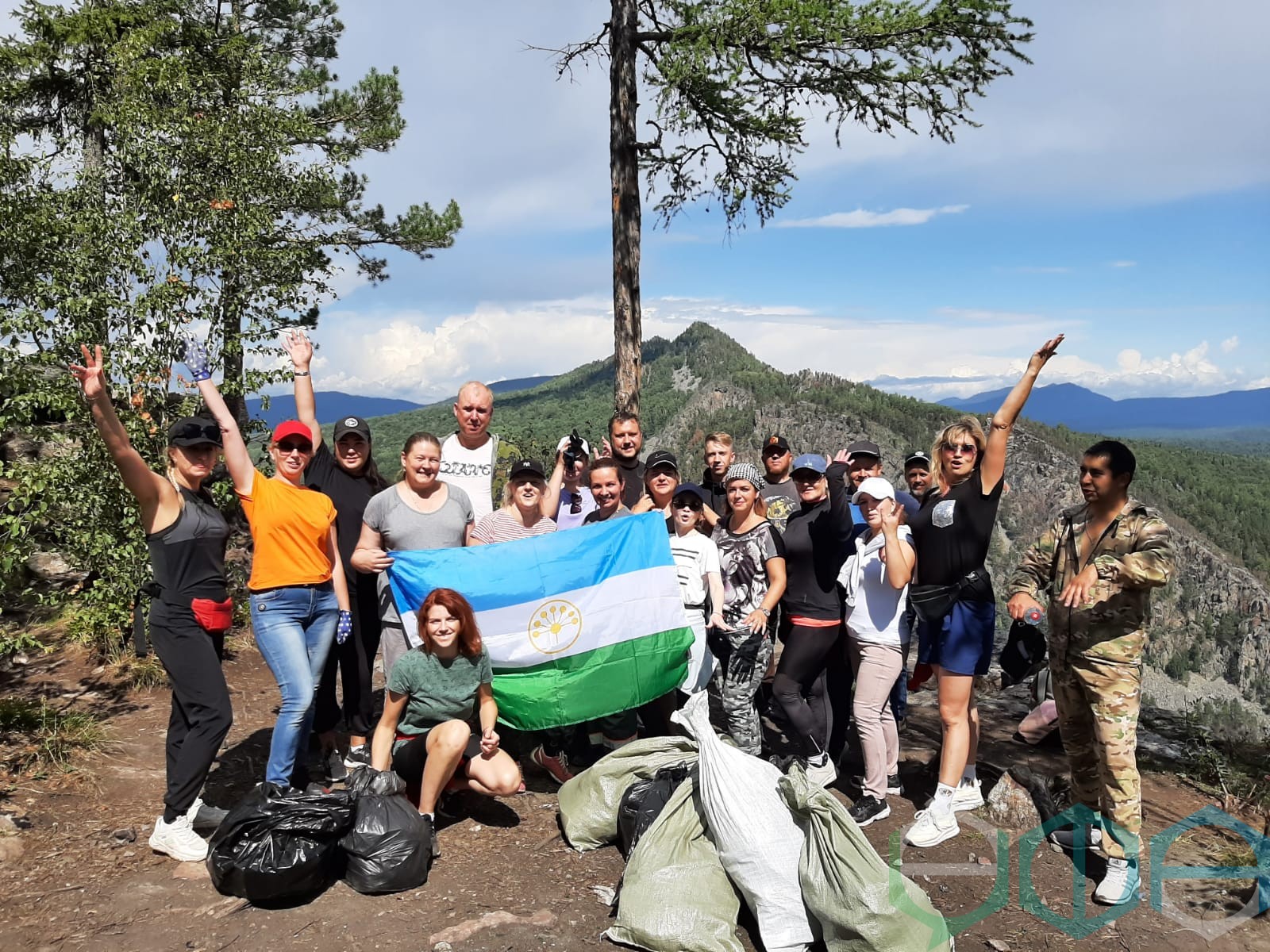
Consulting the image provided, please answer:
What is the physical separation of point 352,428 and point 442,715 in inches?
71.8

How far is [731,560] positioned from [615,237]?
484 centimetres

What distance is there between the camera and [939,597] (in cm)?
429

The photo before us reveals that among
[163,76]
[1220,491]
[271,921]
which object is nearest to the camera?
[271,921]

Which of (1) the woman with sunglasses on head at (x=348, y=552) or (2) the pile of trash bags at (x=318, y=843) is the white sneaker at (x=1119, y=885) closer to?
(2) the pile of trash bags at (x=318, y=843)

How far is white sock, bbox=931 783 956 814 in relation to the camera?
4285 millimetres

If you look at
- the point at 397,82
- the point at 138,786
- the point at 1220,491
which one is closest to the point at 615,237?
the point at 138,786

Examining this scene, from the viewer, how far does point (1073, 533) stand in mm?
4062

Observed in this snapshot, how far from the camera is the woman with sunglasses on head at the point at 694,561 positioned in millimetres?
4875

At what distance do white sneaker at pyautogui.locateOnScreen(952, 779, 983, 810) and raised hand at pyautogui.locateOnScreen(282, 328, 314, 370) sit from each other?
4.80 m

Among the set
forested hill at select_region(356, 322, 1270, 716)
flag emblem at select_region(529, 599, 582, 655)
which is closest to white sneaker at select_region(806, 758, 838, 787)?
flag emblem at select_region(529, 599, 582, 655)

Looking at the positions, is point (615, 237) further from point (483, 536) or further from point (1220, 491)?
point (1220, 491)

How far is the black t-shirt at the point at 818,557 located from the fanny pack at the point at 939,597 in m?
0.49

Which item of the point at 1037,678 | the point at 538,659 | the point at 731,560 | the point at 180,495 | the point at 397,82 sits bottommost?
the point at 1037,678

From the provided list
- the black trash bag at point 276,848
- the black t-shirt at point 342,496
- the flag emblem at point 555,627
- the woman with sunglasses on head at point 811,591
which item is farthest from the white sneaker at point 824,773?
the black t-shirt at point 342,496
